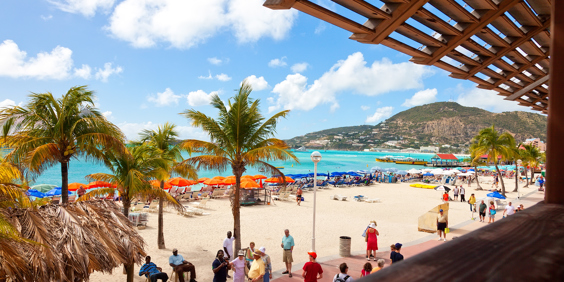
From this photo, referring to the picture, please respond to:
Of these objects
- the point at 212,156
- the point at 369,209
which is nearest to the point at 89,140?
the point at 212,156

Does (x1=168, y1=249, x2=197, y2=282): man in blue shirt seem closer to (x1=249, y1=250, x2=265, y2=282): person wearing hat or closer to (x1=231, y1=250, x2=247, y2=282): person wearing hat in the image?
(x1=231, y1=250, x2=247, y2=282): person wearing hat

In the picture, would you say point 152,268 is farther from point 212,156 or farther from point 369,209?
point 369,209

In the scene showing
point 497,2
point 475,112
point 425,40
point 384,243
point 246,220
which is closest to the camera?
point 497,2

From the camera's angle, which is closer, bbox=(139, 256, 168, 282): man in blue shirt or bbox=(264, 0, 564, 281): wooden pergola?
bbox=(264, 0, 564, 281): wooden pergola

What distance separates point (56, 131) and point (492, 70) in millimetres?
11125

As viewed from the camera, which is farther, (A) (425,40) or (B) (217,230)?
(B) (217,230)

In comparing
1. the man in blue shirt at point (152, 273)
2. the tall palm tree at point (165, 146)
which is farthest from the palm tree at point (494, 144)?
the man in blue shirt at point (152, 273)

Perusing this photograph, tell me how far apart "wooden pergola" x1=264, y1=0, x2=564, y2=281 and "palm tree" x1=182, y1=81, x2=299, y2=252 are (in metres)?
7.52

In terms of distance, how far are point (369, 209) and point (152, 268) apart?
658 inches

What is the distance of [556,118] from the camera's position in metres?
1.49

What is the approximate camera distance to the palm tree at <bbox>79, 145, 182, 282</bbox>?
11195 millimetres

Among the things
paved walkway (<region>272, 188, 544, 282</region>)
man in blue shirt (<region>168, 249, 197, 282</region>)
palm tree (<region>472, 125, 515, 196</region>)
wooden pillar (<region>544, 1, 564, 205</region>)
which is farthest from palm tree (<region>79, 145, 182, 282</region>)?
palm tree (<region>472, 125, 515, 196</region>)

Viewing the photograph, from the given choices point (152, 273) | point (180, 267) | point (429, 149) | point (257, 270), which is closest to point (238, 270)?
point (257, 270)

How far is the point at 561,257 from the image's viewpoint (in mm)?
768
